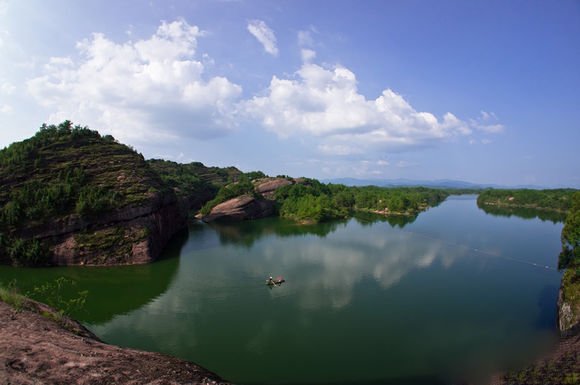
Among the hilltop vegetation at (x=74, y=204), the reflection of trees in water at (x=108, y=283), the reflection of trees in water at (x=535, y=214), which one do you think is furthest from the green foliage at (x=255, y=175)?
the reflection of trees in water at (x=535, y=214)

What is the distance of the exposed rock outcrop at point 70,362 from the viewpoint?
5.86 m

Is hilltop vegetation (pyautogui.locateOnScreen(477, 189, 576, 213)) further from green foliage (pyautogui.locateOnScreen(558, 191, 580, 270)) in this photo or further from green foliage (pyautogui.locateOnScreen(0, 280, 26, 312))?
green foliage (pyautogui.locateOnScreen(0, 280, 26, 312))

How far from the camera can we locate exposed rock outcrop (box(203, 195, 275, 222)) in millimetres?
51812

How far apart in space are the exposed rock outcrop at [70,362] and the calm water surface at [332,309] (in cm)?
569

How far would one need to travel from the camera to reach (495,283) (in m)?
22.8

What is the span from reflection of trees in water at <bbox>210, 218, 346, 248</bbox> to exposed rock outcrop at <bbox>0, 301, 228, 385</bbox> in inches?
1024

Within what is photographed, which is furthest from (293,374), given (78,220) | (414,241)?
(414,241)

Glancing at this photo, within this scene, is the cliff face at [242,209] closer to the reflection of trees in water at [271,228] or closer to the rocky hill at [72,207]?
the reflection of trees in water at [271,228]

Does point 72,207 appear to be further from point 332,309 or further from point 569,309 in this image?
point 569,309

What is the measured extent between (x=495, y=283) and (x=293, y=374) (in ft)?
68.3

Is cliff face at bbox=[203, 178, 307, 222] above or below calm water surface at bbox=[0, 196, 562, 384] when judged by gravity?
above

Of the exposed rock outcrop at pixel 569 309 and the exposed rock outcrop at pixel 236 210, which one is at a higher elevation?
the exposed rock outcrop at pixel 236 210

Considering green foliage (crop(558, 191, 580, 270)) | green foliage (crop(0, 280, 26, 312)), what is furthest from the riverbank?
green foliage (crop(0, 280, 26, 312))

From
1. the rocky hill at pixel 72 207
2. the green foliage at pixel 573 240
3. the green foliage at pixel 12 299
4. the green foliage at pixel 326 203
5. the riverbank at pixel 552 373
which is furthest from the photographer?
the green foliage at pixel 326 203
